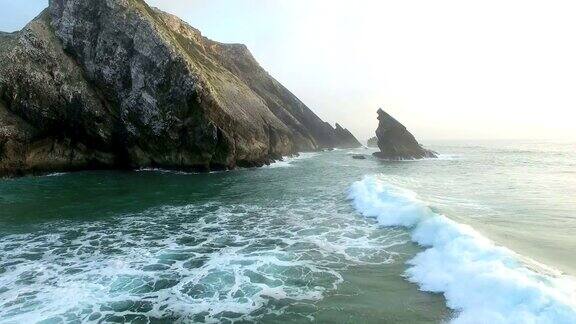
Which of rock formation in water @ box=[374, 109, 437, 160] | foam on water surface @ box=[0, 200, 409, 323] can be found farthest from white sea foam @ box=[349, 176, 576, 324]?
rock formation in water @ box=[374, 109, 437, 160]

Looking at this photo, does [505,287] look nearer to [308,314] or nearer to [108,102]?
[308,314]

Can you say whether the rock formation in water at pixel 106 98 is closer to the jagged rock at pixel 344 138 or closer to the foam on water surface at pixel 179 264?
the foam on water surface at pixel 179 264

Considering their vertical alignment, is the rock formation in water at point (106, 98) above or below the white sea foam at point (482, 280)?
above

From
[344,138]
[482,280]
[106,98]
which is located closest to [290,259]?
[482,280]

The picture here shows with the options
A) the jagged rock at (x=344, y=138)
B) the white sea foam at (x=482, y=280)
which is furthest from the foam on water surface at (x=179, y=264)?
the jagged rock at (x=344, y=138)

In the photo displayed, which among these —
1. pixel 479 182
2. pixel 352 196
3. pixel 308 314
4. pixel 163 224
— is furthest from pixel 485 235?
pixel 479 182
